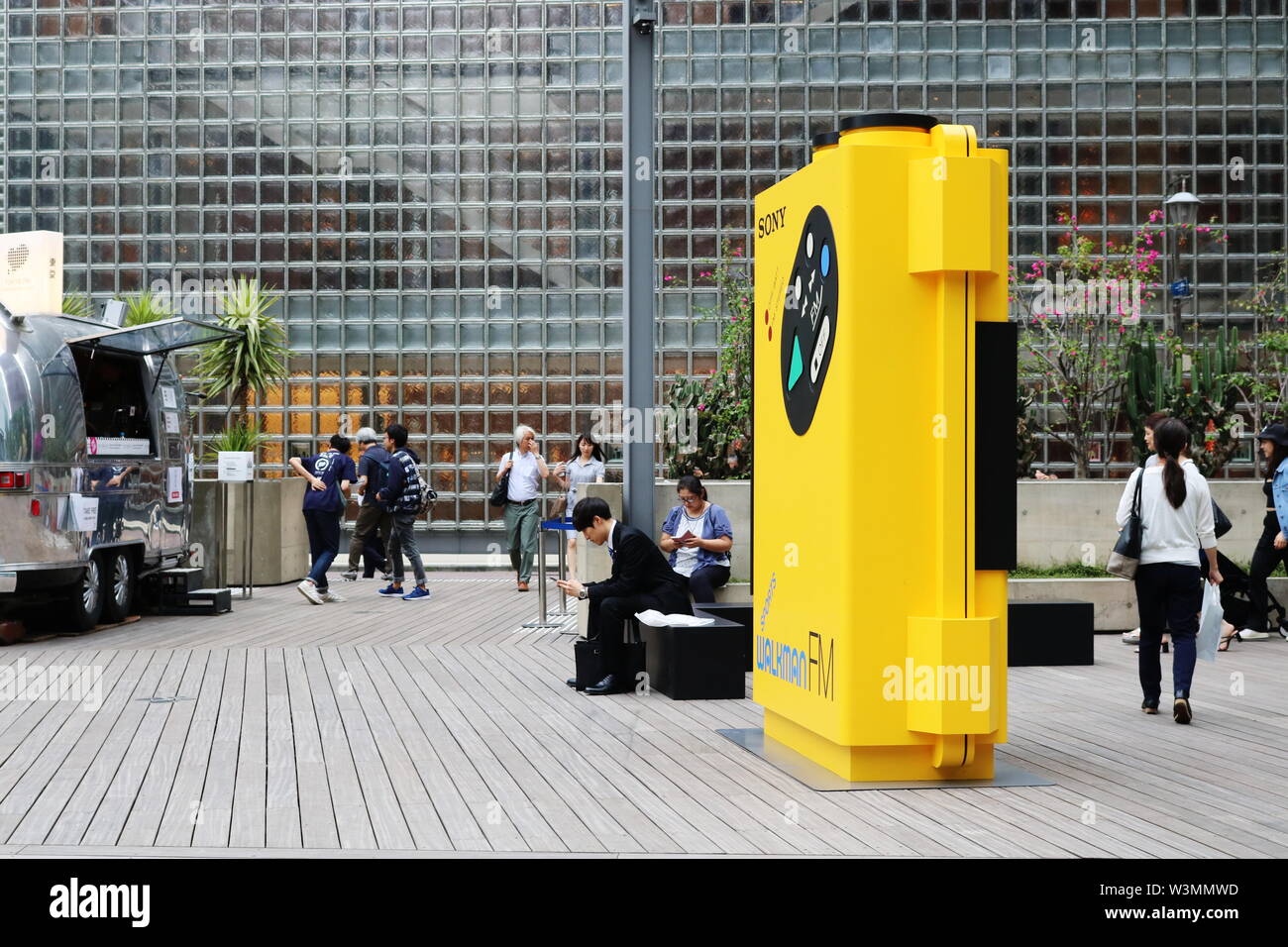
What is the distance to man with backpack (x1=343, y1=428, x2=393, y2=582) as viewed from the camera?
16.2 m

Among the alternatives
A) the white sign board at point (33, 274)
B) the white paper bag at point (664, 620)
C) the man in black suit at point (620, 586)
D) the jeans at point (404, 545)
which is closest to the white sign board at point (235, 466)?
the jeans at point (404, 545)

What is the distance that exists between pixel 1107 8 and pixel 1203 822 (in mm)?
19443

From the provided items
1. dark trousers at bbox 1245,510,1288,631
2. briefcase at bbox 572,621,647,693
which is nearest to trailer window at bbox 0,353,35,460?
briefcase at bbox 572,621,647,693

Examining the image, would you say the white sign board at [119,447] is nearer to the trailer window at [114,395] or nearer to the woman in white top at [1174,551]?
the trailer window at [114,395]

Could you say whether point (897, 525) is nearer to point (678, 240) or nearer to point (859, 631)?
point (859, 631)

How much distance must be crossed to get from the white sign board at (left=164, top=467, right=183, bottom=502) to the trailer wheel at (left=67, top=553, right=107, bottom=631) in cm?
163

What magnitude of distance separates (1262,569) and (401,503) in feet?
28.5

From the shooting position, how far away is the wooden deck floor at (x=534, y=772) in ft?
17.6

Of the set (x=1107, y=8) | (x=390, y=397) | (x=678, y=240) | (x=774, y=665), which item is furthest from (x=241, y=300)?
(x=774, y=665)

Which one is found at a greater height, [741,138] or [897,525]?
[741,138]

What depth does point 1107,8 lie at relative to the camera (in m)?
22.5

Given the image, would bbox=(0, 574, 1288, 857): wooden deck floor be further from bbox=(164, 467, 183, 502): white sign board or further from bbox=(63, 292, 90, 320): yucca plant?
bbox=(63, 292, 90, 320): yucca plant
